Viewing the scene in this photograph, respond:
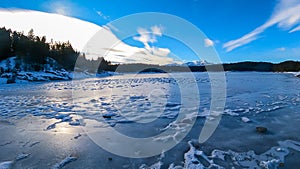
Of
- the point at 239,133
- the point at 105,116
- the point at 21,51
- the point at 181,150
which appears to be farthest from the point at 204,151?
the point at 21,51

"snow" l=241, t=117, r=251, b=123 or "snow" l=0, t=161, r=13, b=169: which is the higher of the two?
"snow" l=241, t=117, r=251, b=123

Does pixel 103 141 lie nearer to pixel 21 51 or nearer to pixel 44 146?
pixel 44 146

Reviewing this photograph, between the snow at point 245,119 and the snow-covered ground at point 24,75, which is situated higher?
the snow at point 245,119

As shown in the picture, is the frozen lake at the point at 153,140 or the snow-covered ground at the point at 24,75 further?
the snow-covered ground at the point at 24,75

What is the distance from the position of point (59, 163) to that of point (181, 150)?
213 centimetres

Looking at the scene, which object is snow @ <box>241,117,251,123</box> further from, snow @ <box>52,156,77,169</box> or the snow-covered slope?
the snow-covered slope

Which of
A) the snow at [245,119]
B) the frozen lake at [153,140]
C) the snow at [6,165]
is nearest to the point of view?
the snow at [6,165]

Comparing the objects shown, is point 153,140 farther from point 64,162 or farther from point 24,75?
point 24,75

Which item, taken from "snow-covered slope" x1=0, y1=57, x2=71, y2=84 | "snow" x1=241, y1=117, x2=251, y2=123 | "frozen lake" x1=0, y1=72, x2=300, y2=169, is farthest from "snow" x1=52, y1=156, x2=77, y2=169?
"snow-covered slope" x1=0, y1=57, x2=71, y2=84

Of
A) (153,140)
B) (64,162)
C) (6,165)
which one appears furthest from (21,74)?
(153,140)

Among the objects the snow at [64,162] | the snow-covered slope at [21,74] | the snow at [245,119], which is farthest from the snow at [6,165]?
the snow-covered slope at [21,74]

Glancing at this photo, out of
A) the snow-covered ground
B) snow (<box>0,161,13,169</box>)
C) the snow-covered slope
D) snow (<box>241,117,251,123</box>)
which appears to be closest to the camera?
snow (<box>0,161,13,169</box>)

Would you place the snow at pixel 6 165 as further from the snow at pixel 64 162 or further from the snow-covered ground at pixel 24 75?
the snow-covered ground at pixel 24 75

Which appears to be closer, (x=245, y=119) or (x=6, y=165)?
(x=6, y=165)
